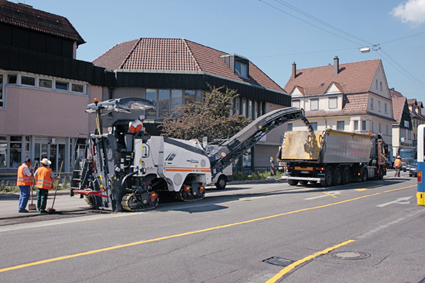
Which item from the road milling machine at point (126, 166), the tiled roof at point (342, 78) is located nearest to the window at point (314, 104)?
the tiled roof at point (342, 78)

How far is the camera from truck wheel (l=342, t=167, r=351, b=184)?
2238 centimetres

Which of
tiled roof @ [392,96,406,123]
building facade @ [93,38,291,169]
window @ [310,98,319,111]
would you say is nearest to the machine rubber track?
building facade @ [93,38,291,169]

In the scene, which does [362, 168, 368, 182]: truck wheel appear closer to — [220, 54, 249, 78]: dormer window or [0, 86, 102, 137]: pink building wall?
[220, 54, 249, 78]: dormer window

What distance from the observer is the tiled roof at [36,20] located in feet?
79.0

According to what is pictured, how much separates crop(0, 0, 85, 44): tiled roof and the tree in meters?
9.19

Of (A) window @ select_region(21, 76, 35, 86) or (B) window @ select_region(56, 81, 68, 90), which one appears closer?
(A) window @ select_region(21, 76, 35, 86)

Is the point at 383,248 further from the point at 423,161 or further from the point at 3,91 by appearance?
the point at 3,91

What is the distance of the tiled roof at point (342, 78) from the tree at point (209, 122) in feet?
108

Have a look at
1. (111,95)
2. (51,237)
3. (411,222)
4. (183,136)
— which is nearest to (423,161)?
(411,222)

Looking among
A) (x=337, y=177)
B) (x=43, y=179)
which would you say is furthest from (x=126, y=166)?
(x=337, y=177)

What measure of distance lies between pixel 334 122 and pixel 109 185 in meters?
47.3

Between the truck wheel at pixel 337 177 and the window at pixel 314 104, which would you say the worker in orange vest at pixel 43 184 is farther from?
the window at pixel 314 104

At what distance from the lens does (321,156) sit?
20047 millimetres

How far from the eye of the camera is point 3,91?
2342cm
